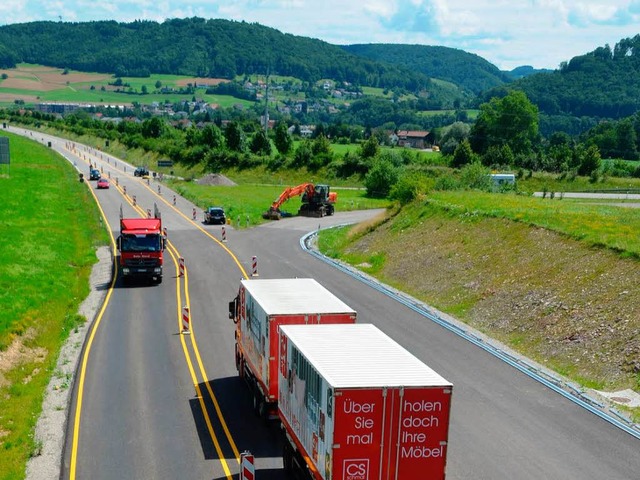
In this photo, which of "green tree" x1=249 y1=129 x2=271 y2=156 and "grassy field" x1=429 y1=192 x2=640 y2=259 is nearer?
"grassy field" x1=429 y1=192 x2=640 y2=259

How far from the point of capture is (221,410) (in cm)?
2250

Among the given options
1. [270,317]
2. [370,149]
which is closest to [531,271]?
[270,317]

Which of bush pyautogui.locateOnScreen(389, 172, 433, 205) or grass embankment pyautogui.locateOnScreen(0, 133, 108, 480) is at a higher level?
bush pyautogui.locateOnScreen(389, 172, 433, 205)

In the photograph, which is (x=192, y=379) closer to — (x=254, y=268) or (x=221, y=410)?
(x=221, y=410)

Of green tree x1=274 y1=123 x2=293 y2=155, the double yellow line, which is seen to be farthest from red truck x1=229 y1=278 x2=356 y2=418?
green tree x1=274 y1=123 x2=293 y2=155

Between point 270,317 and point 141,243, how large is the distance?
22.8m

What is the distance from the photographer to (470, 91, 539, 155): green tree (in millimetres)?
132000

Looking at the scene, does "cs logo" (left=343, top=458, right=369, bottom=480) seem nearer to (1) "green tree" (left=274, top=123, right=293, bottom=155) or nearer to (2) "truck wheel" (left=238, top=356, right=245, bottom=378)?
(2) "truck wheel" (left=238, top=356, right=245, bottom=378)

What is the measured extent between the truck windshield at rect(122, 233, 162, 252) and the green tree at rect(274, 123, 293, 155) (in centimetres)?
8322

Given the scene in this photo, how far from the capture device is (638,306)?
93.4ft

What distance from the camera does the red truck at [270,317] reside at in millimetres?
18953

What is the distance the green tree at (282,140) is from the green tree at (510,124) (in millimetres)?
35067

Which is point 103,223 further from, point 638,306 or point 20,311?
point 638,306

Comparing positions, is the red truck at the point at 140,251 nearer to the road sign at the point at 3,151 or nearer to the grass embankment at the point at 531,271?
the grass embankment at the point at 531,271
